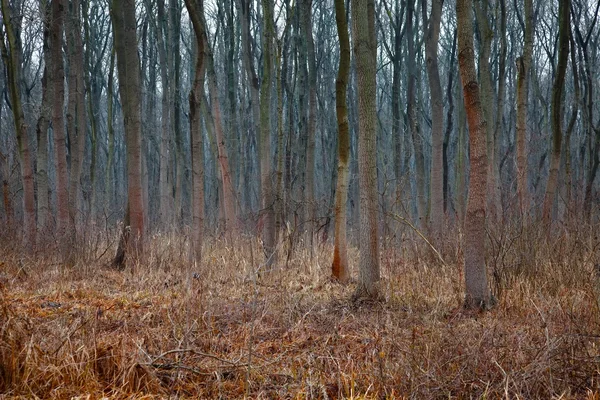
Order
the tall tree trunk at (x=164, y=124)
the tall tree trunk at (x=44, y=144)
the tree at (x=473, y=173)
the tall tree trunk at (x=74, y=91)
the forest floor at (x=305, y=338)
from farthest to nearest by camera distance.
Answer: the tall tree trunk at (x=164, y=124)
the tall tree trunk at (x=74, y=91)
the tall tree trunk at (x=44, y=144)
the tree at (x=473, y=173)
the forest floor at (x=305, y=338)

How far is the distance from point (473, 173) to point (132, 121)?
5.28m

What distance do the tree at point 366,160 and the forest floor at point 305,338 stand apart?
267mm

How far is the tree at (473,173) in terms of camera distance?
4734 mm

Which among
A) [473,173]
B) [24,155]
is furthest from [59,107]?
[473,173]

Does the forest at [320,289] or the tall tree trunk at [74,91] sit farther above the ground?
the tall tree trunk at [74,91]

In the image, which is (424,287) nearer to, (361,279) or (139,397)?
(361,279)

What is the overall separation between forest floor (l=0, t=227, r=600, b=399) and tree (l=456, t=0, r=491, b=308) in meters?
0.25

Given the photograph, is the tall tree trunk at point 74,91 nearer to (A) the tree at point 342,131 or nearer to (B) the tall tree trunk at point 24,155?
(B) the tall tree trunk at point 24,155

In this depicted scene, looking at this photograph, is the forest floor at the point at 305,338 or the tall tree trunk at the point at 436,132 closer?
the forest floor at the point at 305,338

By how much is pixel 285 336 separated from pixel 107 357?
1.52 m

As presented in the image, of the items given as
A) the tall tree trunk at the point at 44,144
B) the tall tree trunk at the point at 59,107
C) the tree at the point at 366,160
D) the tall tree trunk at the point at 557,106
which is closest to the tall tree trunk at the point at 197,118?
the tall tree trunk at the point at 59,107

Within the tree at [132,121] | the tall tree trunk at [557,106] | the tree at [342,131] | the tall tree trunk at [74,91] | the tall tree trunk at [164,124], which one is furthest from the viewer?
the tall tree trunk at [164,124]

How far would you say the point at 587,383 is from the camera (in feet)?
10.2

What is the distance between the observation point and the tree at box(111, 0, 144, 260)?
8047 millimetres
